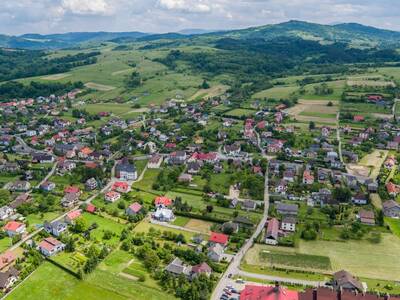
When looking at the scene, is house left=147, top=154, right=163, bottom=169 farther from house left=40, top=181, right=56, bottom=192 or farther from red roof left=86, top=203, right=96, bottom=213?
red roof left=86, top=203, right=96, bottom=213

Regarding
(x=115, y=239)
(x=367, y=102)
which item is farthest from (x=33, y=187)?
(x=367, y=102)

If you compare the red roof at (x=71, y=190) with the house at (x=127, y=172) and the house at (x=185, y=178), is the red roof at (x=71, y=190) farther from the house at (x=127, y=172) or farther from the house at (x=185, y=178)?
the house at (x=185, y=178)

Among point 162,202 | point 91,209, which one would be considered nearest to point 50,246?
point 91,209

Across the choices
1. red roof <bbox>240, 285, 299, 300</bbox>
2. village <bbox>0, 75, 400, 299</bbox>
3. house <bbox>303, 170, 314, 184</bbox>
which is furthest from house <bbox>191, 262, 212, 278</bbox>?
house <bbox>303, 170, 314, 184</bbox>

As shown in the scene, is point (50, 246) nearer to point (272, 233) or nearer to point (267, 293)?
point (267, 293)

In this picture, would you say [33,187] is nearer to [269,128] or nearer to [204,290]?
[204,290]

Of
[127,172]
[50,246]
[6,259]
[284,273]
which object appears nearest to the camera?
[284,273]
